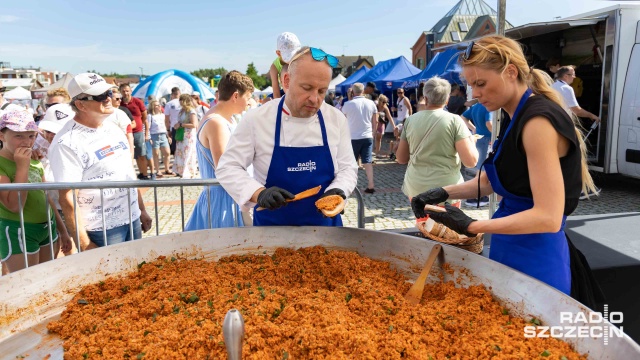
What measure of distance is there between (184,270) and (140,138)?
804 cm

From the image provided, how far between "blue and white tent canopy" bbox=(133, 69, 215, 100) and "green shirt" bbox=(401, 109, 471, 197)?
592 inches

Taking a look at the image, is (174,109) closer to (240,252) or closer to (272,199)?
(240,252)

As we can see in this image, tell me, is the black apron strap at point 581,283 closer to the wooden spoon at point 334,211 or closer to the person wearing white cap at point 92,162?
the wooden spoon at point 334,211

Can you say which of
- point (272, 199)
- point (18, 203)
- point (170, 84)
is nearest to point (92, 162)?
point (18, 203)

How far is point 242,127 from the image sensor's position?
2.07 metres

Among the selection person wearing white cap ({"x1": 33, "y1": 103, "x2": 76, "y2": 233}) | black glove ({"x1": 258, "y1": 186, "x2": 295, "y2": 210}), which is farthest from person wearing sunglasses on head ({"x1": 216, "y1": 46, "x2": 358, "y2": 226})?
person wearing white cap ({"x1": 33, "y1": 103, "x2": 76, "y2": 233})

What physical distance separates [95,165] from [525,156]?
250 centimetres

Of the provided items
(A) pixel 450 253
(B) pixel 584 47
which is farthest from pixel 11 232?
(B) pixel 584 47

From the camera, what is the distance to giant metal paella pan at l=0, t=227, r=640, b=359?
52.2 inches

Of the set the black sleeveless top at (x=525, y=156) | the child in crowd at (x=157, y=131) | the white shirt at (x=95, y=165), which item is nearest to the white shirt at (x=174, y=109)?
the child in crowd at (x=157, y=131)

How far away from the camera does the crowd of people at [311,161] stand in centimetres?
156

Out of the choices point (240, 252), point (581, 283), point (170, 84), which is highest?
point (170, 84)

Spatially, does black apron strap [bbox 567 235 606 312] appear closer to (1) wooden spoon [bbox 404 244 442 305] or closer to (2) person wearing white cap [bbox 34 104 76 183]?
(1) wooden spoon [bbox 404 244 442 305]

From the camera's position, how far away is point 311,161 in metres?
2.11
